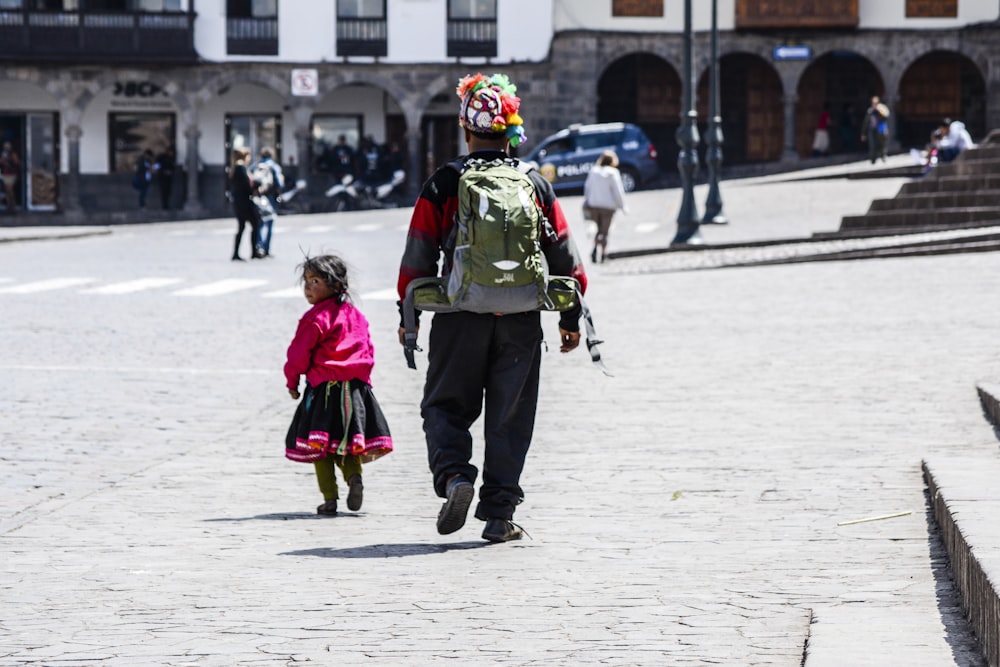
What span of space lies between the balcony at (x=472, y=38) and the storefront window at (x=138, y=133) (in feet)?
24.4

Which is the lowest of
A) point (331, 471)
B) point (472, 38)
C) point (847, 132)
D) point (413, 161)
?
point (331, 471)

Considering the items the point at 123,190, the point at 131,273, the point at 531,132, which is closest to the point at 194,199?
the point at 123,190

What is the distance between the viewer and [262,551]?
22.4 ft

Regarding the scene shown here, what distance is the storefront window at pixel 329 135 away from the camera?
48.4 m

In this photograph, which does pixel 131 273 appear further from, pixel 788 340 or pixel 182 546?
pixel 182 546

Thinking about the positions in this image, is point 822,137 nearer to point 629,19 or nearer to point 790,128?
point 790,128

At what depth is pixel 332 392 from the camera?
770cm

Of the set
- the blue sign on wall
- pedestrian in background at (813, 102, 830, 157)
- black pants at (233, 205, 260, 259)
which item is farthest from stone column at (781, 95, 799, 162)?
black pants at (233, 205, 260, 259)

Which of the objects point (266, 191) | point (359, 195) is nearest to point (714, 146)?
point (266, 191)

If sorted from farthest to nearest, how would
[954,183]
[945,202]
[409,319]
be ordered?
[954,183]
[945,202]
[409,319]

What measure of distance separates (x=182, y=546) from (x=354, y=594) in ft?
3.82

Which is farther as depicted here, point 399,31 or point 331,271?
point 399,31

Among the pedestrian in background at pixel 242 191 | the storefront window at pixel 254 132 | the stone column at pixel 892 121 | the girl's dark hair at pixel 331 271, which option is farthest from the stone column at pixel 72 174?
the girl's dark hair at pixel 331 271

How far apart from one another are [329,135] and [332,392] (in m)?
42.0
